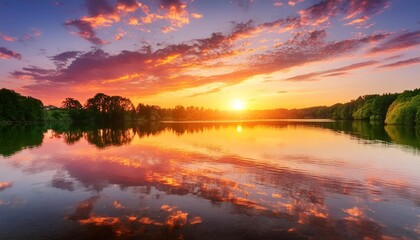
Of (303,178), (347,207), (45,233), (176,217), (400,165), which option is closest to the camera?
(45,233)

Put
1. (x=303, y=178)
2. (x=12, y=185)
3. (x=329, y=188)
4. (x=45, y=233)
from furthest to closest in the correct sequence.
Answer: (x=303, y=178), (x=12, y=185), (x=329, y=188), (x=45, y=233)

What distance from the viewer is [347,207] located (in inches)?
631

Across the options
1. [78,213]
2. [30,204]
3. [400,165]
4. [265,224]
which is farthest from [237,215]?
[400,165]

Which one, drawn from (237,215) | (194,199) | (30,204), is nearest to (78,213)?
(30,204)

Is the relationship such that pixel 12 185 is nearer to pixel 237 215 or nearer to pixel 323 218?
pixel 237 215

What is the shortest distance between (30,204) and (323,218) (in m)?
17.3

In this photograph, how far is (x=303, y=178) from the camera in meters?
23.4

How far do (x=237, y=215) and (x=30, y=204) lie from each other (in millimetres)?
12788

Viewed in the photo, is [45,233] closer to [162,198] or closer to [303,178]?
[162,198]

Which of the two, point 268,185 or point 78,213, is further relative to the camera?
point 268,185

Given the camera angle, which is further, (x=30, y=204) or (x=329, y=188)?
(x=329, y=188)

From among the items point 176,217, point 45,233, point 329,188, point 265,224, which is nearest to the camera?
point 45,233

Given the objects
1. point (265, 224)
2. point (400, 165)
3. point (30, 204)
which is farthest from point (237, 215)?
point (400, 165)

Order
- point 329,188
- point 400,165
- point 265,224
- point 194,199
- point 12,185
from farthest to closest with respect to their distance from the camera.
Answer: point 400,165 → point 12,185 → point 329,188 → point 194,199 → point 265,224
